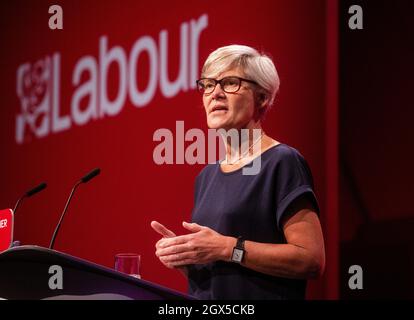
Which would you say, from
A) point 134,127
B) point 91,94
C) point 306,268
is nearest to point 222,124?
point 306,268

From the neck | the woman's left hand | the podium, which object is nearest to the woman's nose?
the neck

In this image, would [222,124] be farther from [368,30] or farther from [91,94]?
[91,94]

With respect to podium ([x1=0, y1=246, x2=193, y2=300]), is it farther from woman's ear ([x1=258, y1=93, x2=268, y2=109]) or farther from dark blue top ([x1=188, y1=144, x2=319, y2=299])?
woman's ear ([x1=258, y1=93, x2=268, y2=109])

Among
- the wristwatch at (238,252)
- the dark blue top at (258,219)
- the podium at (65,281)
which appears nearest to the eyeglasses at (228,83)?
the dark blue top at (258,219)

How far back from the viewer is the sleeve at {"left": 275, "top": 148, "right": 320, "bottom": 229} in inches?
58.4

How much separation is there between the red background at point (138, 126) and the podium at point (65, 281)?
1.60 m

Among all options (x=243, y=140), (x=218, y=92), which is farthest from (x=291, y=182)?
(x=218, y=92)

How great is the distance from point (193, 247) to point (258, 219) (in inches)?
10.6

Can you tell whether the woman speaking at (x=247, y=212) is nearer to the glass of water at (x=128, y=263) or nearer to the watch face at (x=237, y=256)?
the watch face at (x=237, y=256)

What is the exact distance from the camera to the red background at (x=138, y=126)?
8.32ft

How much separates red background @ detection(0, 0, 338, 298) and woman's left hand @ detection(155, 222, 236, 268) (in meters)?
1.20

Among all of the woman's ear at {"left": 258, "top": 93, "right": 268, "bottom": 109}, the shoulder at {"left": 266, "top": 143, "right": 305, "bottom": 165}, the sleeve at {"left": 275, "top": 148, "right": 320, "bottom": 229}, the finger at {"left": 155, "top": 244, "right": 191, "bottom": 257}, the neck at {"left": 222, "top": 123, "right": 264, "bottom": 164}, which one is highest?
the woman's ear at {"left": 258, "top": 93, "right": 268, "bottom": 109}

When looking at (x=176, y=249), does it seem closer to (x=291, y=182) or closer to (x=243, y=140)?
(x=291, y=182)

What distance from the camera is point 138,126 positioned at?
2.89m
